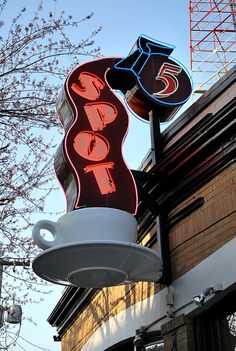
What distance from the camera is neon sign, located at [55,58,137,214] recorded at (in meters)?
6.89

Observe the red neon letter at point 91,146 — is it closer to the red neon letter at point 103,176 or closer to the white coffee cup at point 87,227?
the red neon letter at point 103,176

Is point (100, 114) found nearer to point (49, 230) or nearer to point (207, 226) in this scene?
point (49, 230)

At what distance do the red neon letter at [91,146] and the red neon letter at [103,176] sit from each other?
126mm

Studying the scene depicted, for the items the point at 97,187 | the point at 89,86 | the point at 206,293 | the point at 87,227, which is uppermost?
the point at 89,86

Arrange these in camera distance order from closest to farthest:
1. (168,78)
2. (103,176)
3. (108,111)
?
(103,176), (108,111), (168,78)

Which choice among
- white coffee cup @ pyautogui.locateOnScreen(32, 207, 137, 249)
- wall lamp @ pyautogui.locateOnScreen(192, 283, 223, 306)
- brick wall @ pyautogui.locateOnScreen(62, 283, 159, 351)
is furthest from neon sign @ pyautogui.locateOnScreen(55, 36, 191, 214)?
brick wall @ pyautogui.locateOnScreen(62, 283, 159, 351)

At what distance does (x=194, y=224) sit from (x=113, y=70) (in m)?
2.95

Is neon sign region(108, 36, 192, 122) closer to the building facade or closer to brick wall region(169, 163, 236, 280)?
the building facade

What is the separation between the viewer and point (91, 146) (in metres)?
7.22

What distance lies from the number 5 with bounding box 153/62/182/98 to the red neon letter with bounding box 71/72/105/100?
49.8 inches

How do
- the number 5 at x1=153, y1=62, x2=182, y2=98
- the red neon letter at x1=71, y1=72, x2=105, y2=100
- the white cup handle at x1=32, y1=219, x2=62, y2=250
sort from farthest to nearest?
the number 5 at x1=153, y1=62, x2=182, y2=98 < the red neon letter at x1=71, y1=72, x2=105, y2=100 < the white cup handle at x1=32, y1=219, x2=62, y2=250

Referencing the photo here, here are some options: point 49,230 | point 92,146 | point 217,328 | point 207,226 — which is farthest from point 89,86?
point 217,328

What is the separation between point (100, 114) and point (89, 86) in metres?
0.59

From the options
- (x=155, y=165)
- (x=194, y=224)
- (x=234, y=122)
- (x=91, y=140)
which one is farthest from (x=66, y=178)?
(x=234, y=122)
